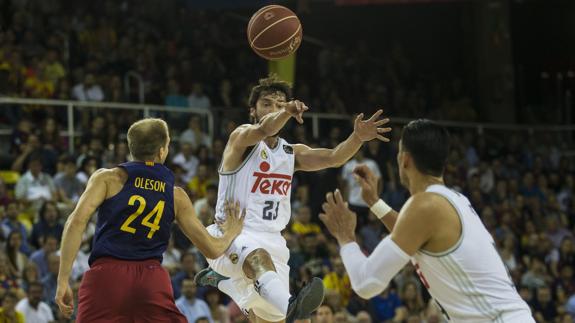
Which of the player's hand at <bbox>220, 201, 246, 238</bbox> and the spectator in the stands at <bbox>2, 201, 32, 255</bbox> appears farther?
the spectator in the stands at <bbox>2, 201, 32, 255</bbox>

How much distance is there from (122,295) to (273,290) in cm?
151

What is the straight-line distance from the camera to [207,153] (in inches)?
672

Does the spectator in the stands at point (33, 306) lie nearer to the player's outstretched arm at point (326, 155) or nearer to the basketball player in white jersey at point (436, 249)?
the player's outstretched arm at point (326, 155)

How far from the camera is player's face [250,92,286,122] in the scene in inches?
344

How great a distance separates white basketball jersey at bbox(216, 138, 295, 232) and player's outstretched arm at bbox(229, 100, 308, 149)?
22 cm

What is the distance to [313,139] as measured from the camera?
18875 millimetres

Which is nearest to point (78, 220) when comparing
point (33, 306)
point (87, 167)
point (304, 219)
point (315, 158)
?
point (315, 158)

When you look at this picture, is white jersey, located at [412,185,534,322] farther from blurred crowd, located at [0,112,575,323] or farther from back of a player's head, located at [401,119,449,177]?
blurred crowd, located at [0,112,575,323]

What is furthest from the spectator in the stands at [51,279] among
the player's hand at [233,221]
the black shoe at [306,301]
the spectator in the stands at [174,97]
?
the spectator in the stands at [174,97]

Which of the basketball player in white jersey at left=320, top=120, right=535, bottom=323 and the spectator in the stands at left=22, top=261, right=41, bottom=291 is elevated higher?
the basketball player in white jersey at left=320, top=120, right=535, bottom=323

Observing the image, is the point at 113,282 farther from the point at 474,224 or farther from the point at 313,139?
the point at 313,139

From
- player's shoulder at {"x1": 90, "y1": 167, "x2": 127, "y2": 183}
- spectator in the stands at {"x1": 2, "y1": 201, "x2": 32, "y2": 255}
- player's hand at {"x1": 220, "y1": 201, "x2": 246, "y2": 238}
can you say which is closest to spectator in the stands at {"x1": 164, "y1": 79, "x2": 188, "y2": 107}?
spectator in the stands at {"x1": 2, "y1": 201, "x2": 32, "y2": 255}

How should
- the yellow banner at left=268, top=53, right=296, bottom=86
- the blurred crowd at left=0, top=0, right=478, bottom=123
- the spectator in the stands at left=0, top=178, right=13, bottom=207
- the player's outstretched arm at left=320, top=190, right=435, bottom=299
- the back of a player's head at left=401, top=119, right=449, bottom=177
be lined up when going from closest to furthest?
the player's outstretched arm at left=320, top=190, right=435, bottom=299
the back of a player's head at left=401, top=119, right=449, bottom=177
the spectator in the stands at left=0, top=178, right=13, bottom=207
the blurred crowd at left=0, top=0, right=478, bottom=123
the yellow banner at left=268, top=53, right=296, bottom=86

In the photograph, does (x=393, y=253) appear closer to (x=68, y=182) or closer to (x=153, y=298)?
(x=153, y=298)
